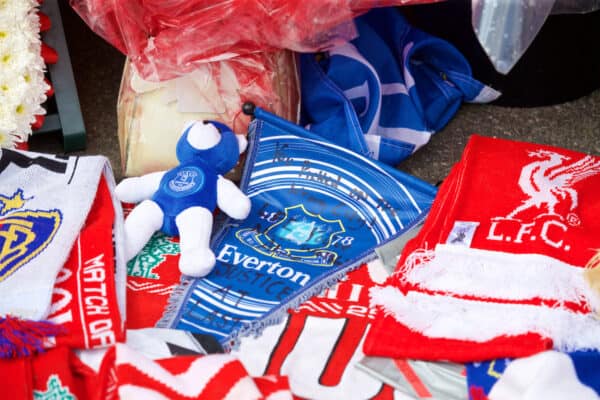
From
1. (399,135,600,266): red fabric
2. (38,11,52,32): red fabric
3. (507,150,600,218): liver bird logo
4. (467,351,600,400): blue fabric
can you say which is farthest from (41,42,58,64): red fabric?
(467,351,600,400): blue fabric

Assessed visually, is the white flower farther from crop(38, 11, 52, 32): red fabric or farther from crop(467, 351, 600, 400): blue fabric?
crop(467, 351, 600, 400): blue fabric

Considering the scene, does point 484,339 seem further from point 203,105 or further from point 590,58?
point 590,58

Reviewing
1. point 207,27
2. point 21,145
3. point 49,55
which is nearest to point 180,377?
point 207,27

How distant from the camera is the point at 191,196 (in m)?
1.32

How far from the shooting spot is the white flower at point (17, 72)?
1.46 m

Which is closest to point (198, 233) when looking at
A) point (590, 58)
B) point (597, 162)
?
point (597, 162)

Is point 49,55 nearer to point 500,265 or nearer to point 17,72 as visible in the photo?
point 17,72

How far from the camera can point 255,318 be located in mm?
1164

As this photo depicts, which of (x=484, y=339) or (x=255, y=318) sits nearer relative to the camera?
(x=484, y=339)

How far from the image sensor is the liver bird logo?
1.19 metres

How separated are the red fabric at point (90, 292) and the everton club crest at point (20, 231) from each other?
0.05m

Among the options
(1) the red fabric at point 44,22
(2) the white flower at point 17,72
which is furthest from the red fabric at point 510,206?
(1) the red fabric at point 44,22

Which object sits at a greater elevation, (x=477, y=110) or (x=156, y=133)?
(x=156, y=133)

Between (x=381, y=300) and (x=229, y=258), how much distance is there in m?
0.29
